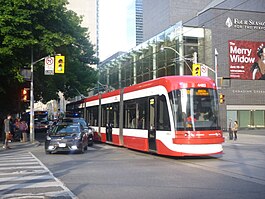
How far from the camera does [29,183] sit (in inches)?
403

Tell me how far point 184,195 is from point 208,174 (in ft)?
11.4

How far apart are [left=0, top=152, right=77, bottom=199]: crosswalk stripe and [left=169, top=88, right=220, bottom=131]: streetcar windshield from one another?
18.0 ft

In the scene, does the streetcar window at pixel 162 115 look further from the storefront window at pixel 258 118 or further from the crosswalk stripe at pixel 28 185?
the storefront window at pixel 258 118

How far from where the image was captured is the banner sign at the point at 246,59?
48219 mm

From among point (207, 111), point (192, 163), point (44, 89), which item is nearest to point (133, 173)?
point (192, 163)

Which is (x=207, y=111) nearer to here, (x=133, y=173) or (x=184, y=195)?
(x=133, y=173)

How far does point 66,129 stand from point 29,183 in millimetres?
9593

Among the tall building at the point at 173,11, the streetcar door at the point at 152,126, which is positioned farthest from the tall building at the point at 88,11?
the streetcar door at the point at 152,126

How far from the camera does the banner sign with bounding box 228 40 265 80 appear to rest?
4822cm

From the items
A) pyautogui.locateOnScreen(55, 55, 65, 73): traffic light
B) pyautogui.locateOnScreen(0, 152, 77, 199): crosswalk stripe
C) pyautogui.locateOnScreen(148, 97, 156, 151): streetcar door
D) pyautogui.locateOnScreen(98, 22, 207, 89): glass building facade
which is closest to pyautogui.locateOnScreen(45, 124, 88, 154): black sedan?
pyautogui.locateOnScreen(148, 97, 156, 151): streetcar door

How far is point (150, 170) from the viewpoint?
1270 cm

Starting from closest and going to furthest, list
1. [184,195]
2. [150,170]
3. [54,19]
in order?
[184,195], [150,170], [54,19]

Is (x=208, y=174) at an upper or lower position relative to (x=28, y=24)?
lower

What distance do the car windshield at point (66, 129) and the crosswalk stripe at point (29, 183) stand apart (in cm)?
578
